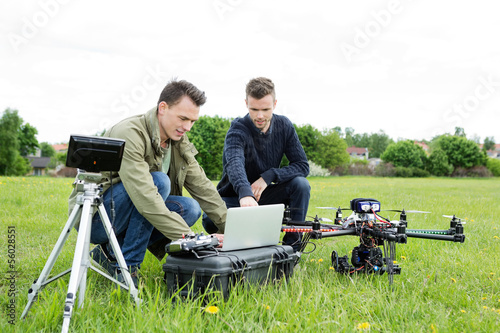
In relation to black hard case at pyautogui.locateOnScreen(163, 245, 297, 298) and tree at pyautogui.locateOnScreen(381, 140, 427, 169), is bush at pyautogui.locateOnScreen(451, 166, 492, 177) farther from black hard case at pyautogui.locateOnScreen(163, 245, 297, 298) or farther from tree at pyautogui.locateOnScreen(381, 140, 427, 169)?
black hard case at pyautogui.locateOnScreen(163, 245, 297, 298)

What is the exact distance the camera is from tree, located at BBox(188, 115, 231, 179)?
4578 centimetres

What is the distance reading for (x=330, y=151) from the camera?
5288 cm

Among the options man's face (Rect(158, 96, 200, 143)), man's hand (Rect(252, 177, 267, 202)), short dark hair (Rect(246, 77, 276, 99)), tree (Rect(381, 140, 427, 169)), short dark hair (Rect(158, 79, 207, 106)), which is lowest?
man's hand (Rect(252, 177, 267, 202))

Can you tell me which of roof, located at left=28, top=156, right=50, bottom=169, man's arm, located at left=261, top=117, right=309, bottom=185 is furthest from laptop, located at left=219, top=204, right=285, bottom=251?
roof, located at left=28, top=156, right=50, bottom=169

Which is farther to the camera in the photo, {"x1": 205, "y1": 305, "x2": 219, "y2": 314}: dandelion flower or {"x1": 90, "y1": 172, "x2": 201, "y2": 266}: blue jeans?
{"x1": 90, "y1": 172, "x2": 201, "y2": 266}: blue jeans

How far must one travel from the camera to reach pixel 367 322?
8.11ft

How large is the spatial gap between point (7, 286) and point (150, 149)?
1616mm

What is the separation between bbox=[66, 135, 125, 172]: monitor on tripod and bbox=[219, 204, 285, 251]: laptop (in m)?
0.79

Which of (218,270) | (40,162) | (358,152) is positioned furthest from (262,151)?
(358,152)

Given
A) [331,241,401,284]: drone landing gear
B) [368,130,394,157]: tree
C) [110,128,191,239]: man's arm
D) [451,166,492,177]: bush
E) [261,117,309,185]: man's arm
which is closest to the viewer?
[110,128,191,239]: man's arm

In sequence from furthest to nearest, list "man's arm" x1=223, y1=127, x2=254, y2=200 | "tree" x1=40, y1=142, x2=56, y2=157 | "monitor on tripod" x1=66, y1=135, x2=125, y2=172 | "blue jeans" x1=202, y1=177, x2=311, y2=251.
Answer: "tree" x1=40, y1=142, x2=56, y2=157 < "blue jeans" x1=202, y1=177, x2=311, y2=251 < "man's arm" x1=223, y1=127, x2=254, y2=200 < "monitor on tripod" x1=66, y1=135, x2=125, y2=172

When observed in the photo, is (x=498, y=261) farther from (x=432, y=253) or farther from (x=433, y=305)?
(x=433, y=305)

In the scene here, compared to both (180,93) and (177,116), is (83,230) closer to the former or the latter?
(177,116)

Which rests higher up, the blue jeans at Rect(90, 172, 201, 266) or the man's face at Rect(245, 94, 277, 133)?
the man's face at Rect(245, 94, 277, 133)
